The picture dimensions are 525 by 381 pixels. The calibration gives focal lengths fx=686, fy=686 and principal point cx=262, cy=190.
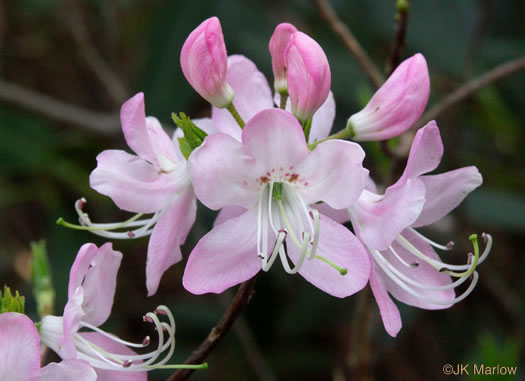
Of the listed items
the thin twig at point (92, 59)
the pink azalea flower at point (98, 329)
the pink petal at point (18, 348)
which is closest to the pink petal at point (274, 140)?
the pink azalea flower at point (98, 329)

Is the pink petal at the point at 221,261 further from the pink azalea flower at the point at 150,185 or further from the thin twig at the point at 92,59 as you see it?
the thin twig at the point at 92,59

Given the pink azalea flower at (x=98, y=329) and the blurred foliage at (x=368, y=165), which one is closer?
the pink azalea flower at (x=98, y=329)

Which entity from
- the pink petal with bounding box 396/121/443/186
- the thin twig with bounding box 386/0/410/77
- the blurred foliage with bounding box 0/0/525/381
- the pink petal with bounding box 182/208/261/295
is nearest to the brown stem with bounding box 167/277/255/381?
the pink petal with bounding box 182/208/261/295

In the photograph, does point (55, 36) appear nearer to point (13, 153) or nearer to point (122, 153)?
point (13, 153)

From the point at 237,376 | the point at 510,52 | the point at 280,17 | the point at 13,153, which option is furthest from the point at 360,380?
the point at 280,17

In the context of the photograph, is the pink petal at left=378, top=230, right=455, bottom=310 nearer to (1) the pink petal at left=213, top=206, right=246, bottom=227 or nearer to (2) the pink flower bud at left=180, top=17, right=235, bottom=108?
(1) the pink petal at left=213, top=206, right=246, bottom=227

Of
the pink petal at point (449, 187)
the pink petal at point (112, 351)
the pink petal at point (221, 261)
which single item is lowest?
the pink petal at point (449, 187)

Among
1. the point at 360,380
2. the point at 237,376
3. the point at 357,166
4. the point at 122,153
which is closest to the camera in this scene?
the point at 357,166
